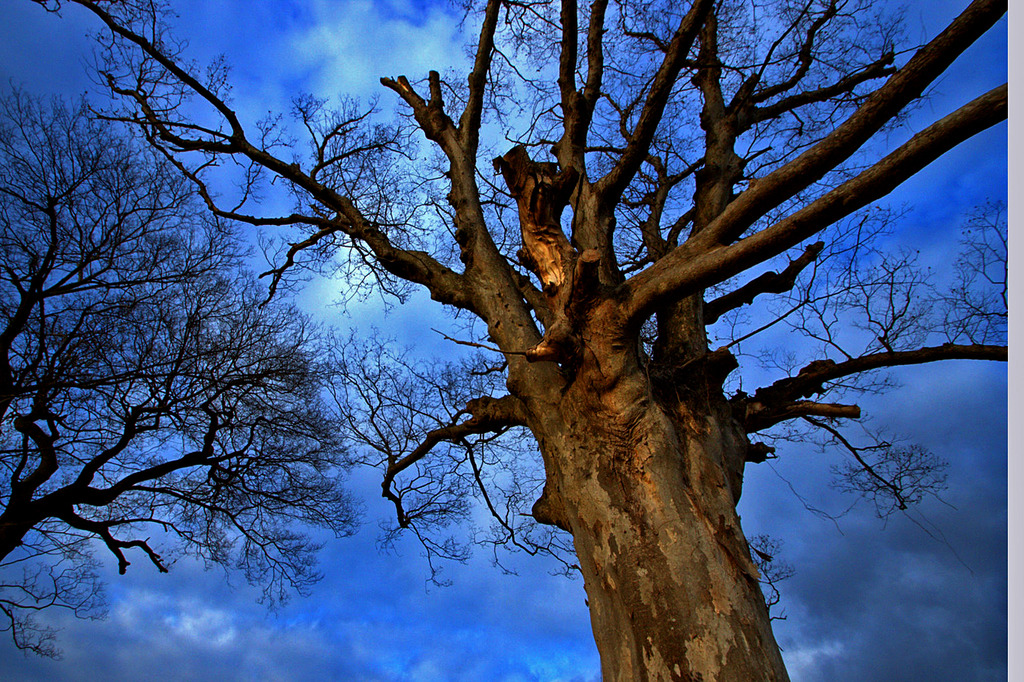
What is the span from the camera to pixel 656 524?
2297 mm

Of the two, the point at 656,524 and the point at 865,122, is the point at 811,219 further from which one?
the point at 656,524

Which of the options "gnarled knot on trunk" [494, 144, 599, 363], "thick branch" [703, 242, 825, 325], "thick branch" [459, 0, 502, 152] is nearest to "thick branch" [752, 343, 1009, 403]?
"thick branch" [703, 242, 825, 325]

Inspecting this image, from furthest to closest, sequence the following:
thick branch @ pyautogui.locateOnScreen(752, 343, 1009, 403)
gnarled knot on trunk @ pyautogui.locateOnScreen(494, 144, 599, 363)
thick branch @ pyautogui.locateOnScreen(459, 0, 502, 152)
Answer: thick branch @ pyautogui.locateOnScreen(459, 0, 502, 152), thick branch @ pyautogui.locateOnScreen(752, 343, 1009, 403), gnarled knot on trunk @ pyautogui.locateOnScreen(494, 144, 599, 363)

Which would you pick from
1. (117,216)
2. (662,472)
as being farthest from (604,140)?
(117,216)

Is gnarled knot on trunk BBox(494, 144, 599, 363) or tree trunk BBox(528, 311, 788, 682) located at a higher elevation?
gnarled knot on trunk BBox(494, 144, 599, 363)

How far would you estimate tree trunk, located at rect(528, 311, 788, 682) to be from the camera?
6.56 feet

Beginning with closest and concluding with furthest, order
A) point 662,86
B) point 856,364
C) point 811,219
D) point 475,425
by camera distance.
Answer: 1. point 811,219
2. point 662,86
3. point 856,364
4. point 475,425

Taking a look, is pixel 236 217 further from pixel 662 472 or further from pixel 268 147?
pixel 662 472

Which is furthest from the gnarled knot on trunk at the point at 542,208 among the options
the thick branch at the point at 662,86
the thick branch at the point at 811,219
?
the thick branch at the point at 811,219

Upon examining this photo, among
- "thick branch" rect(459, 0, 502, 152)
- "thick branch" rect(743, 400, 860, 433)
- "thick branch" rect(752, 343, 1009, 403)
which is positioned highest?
"thick branch" rect(459, 0, 502, 152)

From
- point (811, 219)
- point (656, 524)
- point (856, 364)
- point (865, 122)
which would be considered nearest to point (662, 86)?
point (865, 122)

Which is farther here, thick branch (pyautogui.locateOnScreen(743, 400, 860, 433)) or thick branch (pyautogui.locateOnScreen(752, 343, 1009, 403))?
thick branch (pyautogui.locateOnScreen(743, 400, 860, 433))

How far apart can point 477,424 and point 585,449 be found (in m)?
1.23

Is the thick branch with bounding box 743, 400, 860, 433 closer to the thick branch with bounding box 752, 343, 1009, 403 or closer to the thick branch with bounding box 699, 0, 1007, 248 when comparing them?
the thick branch with bounding box 752, 343, 1009, 403
